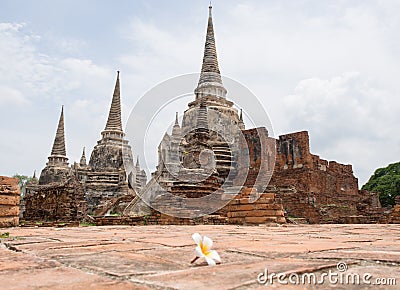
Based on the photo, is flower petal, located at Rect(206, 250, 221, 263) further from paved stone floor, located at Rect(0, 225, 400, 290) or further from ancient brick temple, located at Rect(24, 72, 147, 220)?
ancient brick temple, located at Rect(24, 72, 147, 220)

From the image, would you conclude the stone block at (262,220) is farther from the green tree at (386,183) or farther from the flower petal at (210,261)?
the green tree at (386,183)

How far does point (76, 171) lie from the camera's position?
25703 mm

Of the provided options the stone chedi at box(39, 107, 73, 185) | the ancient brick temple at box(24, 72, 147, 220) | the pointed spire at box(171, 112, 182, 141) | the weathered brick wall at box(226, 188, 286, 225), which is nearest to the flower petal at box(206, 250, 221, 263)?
the weathered brick wall at box(226, 188, 286, 225)

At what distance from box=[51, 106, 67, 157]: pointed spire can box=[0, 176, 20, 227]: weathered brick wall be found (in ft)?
85.8

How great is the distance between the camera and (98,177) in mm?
24609

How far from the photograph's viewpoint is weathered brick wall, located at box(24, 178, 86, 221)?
11273mm

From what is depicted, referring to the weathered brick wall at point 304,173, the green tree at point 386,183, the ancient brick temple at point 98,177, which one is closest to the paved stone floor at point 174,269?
the ancient brick temple at point 98,177

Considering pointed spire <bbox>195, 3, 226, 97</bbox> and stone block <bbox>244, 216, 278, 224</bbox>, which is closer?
stone block <bbox>244, 216, 278, 224</bbox>

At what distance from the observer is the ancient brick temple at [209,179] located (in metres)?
9.30

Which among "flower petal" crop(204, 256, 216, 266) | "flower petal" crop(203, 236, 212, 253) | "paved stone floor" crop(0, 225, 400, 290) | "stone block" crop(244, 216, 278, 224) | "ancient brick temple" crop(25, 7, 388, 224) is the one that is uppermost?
"ancient brick temple" crop(25, 7, 388, 224)

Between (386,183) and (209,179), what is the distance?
71.9 feet

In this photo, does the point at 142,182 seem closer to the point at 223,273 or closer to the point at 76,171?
the point at 76,171

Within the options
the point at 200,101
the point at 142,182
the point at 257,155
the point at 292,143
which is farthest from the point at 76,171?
the point at 292,143

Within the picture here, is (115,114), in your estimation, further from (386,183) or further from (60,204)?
(386,183)
